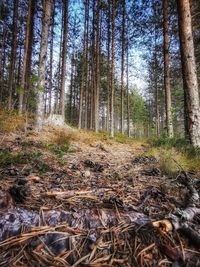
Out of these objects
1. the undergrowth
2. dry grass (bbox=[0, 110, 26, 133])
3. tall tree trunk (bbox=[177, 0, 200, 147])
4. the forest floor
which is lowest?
the forest floor

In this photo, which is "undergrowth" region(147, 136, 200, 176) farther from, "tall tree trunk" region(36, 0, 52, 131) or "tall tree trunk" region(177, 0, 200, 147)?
"tall tree trunk" region(36, 0, 52, 131)

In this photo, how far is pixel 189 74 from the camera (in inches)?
197

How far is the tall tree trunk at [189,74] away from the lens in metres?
4.77

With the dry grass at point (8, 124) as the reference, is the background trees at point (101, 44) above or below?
above

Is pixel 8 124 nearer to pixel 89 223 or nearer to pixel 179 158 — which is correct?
pixel 179 158

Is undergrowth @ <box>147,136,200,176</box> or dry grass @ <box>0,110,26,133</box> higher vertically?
dry grass @ <box>0,110,26,133</box>

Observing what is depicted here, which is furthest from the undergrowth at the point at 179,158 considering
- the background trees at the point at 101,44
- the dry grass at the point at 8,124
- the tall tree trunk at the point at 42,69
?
the tall tree trunk at the point at 42,69

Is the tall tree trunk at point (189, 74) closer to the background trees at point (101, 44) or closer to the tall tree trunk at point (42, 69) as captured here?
the background trees at point (101, 44)

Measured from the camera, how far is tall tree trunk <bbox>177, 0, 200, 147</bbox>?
15.6 feet

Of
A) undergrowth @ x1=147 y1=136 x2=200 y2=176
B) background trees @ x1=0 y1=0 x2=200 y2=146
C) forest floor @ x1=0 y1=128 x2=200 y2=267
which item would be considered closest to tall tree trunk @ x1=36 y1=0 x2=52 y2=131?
background trees @ x1=0 y1=0 x2=200 y2=146

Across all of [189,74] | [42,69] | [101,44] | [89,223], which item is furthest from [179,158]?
[101,44]

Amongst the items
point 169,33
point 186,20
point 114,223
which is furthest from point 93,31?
point 114,223

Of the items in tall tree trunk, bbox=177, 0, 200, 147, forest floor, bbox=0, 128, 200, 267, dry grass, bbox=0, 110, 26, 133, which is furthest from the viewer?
dry grass, bbox=0, 110, 26, 133

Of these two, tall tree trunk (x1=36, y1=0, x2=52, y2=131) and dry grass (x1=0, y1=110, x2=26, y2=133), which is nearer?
dry grass (x1=0, y1=110, x2=26, y2=133)
